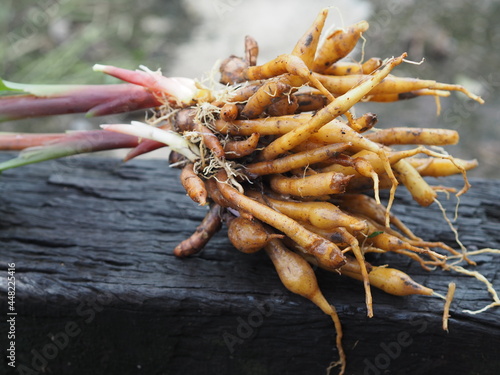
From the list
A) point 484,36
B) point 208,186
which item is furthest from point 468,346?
point 484,36

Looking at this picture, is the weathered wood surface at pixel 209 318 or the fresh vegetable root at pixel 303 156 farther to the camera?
the weathered wood surface at pixel 209 318

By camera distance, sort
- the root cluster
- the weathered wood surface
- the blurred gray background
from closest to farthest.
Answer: the root cluster
the weathered wood surface
the blurred gray background

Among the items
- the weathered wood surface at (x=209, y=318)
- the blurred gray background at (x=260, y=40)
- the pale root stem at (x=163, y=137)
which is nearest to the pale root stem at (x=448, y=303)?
the weathered wood surface at (x=209, y=318)

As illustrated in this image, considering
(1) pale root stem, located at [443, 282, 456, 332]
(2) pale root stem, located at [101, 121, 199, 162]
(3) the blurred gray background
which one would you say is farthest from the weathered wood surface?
(3) the blurred gray background

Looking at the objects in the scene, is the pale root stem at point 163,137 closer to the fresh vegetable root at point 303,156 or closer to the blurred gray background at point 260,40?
the fresh vegetable root at point 303,156

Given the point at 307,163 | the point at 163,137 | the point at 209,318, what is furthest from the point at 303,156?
the point at 209,318

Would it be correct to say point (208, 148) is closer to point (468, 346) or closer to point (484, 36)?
point (468, 346)

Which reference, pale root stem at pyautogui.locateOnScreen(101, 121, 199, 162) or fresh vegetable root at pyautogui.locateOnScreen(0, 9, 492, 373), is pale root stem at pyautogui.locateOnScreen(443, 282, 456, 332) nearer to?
fresh vegetable root at pyautogui.locateOnScreen(0, 9, 492, 373)

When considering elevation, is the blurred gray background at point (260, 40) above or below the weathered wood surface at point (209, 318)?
above

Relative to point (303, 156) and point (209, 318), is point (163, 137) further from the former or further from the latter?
point (209, 318)
